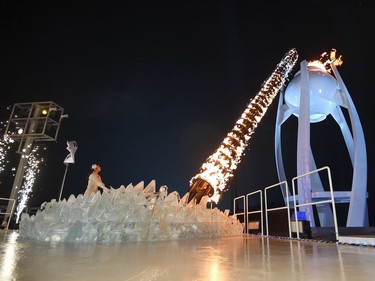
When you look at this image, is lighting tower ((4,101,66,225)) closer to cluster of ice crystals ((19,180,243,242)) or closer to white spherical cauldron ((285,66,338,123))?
cluster of ice crystals ((19,180,243,242))

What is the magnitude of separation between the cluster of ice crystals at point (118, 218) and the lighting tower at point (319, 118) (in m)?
9.63

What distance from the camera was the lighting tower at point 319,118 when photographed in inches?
574

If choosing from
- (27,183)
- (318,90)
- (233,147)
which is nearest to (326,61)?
(318,90)

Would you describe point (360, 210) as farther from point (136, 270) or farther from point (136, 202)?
point (136, 270)

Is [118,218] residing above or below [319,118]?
below

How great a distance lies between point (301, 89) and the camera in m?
15.8

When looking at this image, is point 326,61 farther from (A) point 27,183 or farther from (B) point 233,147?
(A) point 27,183

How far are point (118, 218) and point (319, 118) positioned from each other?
1872 cm

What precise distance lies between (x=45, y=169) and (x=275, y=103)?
2604cm

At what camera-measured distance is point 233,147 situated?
43.9 ft

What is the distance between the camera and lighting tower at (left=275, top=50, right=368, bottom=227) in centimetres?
1459

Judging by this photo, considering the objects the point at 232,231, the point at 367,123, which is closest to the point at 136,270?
the point at 232,231

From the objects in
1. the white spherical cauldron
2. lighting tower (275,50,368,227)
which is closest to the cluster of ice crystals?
lighting tower (275,50,368,227)

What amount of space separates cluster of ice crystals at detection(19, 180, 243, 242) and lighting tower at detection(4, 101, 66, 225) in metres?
9.86
